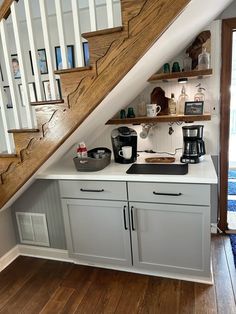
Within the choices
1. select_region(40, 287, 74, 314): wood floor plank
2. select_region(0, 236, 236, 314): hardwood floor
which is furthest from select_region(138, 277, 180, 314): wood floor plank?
select_region(40, 287, 74, 314): wood floor plank

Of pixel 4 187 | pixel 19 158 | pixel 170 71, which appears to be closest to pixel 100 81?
pixel 19 158

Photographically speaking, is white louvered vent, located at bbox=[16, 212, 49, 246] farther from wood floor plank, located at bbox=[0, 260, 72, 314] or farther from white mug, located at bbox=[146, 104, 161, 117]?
white mug, located at bbox=[146, 104, 161, 117]

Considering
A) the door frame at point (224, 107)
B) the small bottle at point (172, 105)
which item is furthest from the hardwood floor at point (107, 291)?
the small bottle at point (172, 105)

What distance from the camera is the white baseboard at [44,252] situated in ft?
7.48

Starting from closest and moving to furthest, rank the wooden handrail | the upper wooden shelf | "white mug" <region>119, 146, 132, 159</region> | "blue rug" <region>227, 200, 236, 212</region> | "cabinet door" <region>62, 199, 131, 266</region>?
the wooden handrail, "cabinet door" <region>62, 199, 131, 266</region>, the upper wooden shelf, "white mug" <region>119, 146, 132, 159</region>, "blue rug" <region>227, 200, 236, 212</region>

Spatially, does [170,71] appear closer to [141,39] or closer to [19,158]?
[141,39]

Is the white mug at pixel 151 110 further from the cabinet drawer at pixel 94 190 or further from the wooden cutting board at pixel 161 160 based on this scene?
the cabinet drawer at pixel 94 190

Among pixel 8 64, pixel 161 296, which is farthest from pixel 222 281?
pixel 8 64

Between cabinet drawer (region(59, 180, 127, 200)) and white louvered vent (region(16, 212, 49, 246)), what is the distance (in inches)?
16.8

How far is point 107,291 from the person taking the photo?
74.2 inches

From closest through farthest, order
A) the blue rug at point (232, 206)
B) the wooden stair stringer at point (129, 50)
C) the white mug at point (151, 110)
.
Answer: the wooden stair stringer at point (129, 50), the white mug at point (151, 110), the blue rug at point (232, 206)

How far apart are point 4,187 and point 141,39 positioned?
148cm

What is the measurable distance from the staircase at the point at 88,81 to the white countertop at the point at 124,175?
0.91 ft

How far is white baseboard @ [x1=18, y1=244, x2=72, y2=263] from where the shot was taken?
228cm
